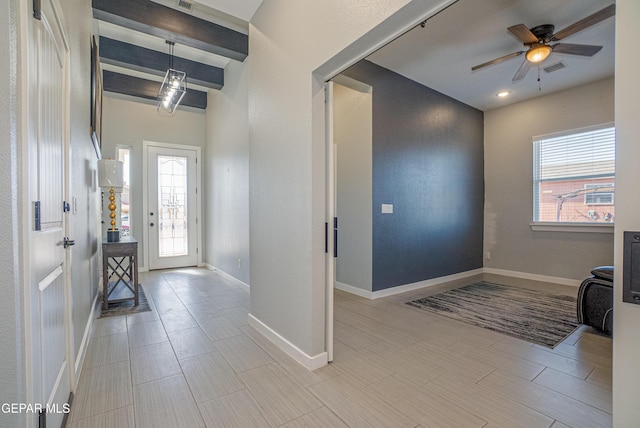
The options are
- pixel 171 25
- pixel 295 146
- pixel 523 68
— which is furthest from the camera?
pixel 523 68

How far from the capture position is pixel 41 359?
3.80 ft

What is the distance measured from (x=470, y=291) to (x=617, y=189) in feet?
12.4

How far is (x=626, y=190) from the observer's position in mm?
832

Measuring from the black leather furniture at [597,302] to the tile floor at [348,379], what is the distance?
4.5 inches

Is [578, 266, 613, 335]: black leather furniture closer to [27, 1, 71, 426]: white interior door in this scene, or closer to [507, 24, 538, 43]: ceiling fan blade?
[507, 24, 538, 43]: ceiling fan blade

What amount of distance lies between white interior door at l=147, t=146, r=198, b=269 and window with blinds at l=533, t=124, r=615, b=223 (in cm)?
630

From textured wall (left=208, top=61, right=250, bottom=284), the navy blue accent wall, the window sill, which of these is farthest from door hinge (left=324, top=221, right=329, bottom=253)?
the window sill

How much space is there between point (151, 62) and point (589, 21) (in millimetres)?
5068

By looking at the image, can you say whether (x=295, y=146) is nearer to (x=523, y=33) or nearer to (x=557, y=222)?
(x=523, y=33)

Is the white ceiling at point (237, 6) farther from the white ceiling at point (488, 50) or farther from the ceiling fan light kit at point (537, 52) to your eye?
the ceiling fan light kit at point (537, 52)

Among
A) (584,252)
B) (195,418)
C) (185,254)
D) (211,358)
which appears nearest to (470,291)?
(584,252)

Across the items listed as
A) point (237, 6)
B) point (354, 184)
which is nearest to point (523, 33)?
point (354, 184)

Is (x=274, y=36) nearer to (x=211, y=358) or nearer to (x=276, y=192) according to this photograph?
(x=276, y=192)

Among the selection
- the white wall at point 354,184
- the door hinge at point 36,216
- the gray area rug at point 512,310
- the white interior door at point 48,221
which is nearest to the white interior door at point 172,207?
the white wall at point 354,184
